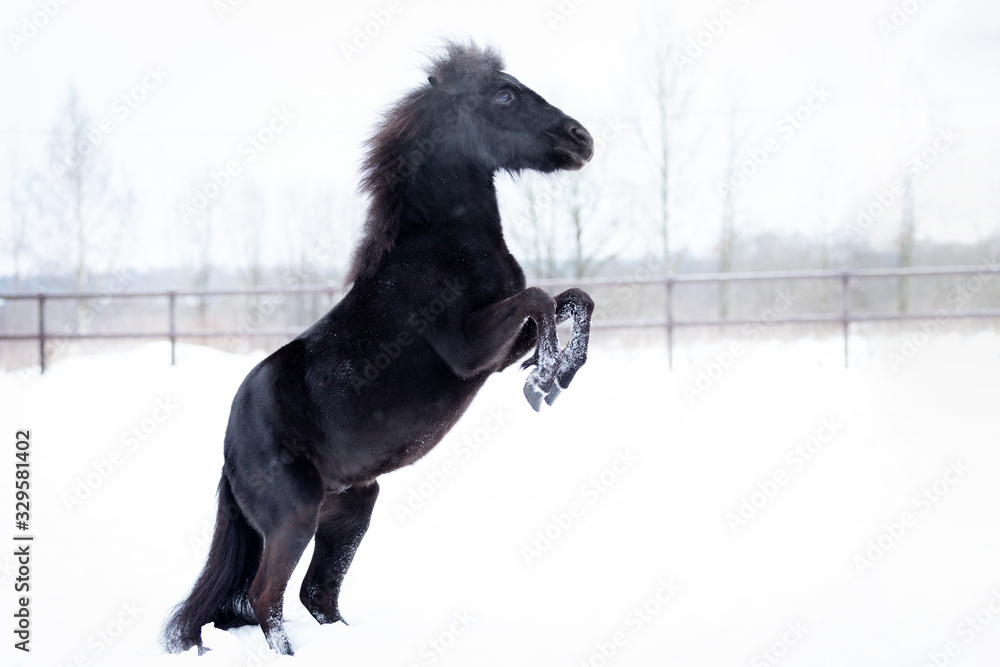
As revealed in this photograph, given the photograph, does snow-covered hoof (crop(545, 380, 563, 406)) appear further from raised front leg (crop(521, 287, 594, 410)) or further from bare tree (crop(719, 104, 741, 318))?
bare tree (crop(719, 104, 741, 318))

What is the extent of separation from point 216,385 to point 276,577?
683 cm

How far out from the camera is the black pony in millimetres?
2875

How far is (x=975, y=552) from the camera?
4.03 metres

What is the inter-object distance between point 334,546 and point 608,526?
2.11 m

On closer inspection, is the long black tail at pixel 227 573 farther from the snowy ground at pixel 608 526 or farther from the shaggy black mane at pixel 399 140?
the shaggy black mane at pixel 399 140

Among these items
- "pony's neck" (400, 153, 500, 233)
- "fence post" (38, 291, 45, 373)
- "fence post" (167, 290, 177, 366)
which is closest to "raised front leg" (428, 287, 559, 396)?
"pony's neck" (400, 153, 500, 233)

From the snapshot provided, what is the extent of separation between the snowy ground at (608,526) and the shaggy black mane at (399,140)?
1613 mm

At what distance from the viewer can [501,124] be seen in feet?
10.3

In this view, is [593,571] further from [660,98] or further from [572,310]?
[660,98]

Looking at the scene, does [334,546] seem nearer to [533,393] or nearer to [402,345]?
[402,345]

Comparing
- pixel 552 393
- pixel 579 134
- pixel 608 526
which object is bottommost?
pixel 608 526

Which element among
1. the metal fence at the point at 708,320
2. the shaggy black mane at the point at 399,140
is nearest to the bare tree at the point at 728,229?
the metal fence at the point at 708,320

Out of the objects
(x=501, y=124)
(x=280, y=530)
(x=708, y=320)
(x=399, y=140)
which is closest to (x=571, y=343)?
(x=501, y=124)

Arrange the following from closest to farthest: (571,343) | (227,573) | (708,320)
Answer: (571,343)
(227,573)
(708,320)
